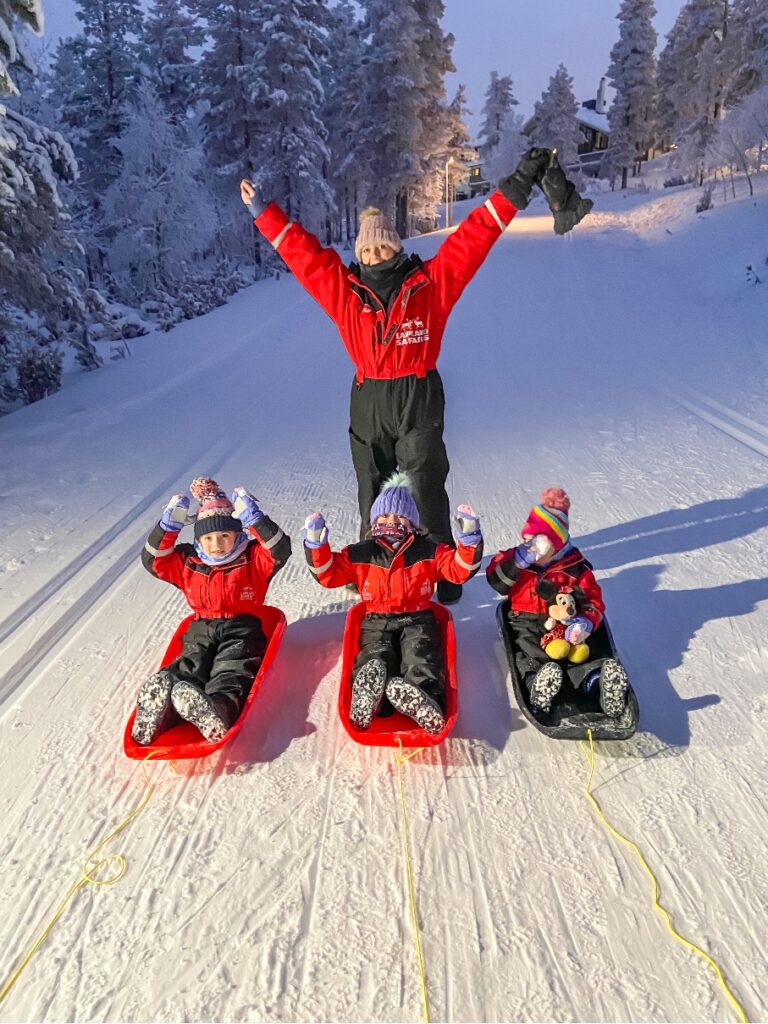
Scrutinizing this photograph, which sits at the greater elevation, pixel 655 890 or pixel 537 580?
pixel 537 580

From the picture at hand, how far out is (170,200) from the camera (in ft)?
64.0

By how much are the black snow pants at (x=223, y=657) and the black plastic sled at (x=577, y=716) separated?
3.68ft

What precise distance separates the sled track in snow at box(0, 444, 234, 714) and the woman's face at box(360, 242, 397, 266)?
2408mm

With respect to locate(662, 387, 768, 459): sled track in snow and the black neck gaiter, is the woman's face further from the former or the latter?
locate(662, 387, 768, 459): sled track in snow

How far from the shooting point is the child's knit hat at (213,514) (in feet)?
10.2

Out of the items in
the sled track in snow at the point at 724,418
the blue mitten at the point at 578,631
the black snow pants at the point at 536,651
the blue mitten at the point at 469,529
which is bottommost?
the sled track in snow at the point at 724,418

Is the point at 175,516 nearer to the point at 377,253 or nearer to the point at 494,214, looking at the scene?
the point at 377,253

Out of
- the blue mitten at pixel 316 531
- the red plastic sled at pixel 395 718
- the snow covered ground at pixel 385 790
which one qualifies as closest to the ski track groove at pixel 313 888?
the snow covered ground at pixel 385 790

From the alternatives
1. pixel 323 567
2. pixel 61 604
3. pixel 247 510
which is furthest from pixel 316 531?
pixel 61 604

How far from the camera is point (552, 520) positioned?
3.13m

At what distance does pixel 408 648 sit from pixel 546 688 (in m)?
0.60

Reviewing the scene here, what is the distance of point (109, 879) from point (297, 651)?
54.5 inches

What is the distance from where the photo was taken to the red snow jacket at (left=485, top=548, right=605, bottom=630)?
3.05m

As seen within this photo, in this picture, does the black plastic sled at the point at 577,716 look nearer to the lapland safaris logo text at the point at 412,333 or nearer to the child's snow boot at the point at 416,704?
the child's snow boot at the point at 416,704
